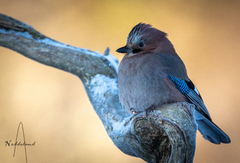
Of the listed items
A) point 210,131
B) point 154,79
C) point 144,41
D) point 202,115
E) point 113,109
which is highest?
point 144,41

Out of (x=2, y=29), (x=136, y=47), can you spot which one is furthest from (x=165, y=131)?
(x=2, y=29)

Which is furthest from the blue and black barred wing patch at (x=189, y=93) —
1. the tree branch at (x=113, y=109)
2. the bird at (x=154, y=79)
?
the tree branch at (x=113, y=109)

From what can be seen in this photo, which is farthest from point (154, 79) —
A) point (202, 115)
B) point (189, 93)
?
point (202, 115)

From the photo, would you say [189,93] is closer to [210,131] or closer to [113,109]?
[210,131]

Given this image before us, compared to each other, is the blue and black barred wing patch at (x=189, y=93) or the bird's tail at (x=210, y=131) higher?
the blue and black barred wing patch at (x=189, y=93)

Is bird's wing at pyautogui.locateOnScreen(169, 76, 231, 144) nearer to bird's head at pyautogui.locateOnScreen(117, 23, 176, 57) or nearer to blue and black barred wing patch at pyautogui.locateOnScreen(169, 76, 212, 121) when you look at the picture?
blue and black barred wing patch at pyautogui.locateOnScreen(169, 76, 212, 121)

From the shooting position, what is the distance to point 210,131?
1.43 metres

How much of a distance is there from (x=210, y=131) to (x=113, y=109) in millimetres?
601

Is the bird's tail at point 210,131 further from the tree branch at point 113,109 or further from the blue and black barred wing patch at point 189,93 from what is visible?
the tree branch at point 113,109

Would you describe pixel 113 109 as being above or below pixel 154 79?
below

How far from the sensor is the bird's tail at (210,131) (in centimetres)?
138

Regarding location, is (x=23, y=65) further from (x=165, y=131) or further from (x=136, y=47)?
(x=165, y=131)

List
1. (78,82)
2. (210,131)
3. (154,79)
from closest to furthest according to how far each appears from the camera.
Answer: (154,79) → (210,131) → (78,82)

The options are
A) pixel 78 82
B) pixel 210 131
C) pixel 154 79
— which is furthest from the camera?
pixel 78 82
